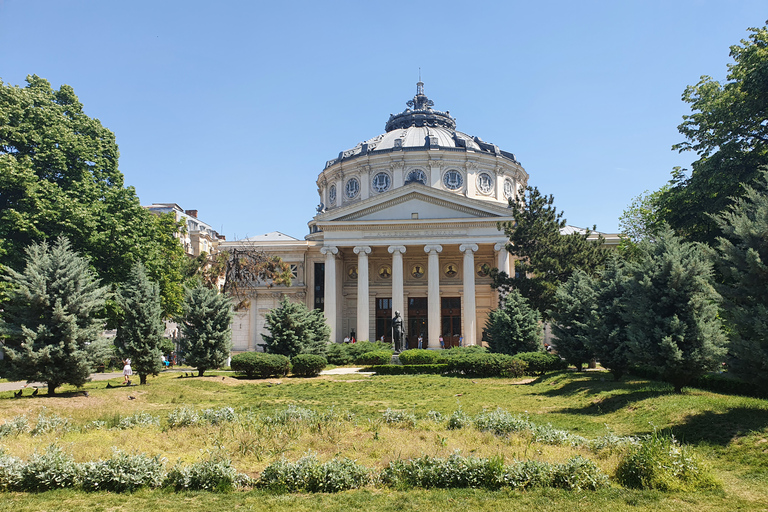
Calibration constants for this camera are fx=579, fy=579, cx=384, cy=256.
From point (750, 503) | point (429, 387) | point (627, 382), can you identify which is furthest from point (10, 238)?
point (750, 503)

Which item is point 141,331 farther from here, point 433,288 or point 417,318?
point 417,318

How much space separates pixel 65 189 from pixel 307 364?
1620 centimetres

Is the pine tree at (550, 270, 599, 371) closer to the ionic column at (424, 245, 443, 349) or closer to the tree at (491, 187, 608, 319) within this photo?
the tree at (491, 187, 608, 319)

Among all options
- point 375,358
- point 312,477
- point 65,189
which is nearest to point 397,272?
point 375,358

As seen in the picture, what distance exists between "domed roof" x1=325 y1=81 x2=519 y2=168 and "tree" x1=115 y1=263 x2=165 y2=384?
125 ft

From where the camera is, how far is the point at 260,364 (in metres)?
29.4

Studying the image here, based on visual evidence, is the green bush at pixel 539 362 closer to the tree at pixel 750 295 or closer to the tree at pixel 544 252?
the tree at pixel 544 252

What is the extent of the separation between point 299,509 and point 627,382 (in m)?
16.5

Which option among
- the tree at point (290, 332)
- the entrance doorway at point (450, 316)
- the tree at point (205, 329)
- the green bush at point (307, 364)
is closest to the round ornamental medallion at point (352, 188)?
the entrance doorway at point (450, 316)

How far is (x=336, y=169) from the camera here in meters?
63.0

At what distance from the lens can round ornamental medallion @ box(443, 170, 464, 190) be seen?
58594 millimetres

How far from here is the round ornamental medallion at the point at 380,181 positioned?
195 ft

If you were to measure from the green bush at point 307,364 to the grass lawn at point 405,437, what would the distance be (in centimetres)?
625

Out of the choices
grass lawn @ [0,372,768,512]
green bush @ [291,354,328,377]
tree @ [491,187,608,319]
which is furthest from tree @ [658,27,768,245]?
green bush @ [291,354,328,377]
